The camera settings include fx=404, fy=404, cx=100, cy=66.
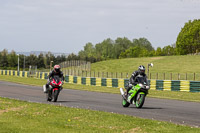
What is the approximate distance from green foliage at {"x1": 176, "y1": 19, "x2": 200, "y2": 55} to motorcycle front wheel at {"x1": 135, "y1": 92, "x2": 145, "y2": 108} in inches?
3888

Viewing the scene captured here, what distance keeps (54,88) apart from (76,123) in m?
8.57

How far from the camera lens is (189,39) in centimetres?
11338

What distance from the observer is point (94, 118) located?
12.1 metres

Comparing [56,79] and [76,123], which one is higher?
[56,79]

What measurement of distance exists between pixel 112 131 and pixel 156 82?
2471 cm

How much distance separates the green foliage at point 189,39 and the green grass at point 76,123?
103075mm

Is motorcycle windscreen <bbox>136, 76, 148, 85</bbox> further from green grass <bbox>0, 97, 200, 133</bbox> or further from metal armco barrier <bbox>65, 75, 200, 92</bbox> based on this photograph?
metal armco barrier <bbox>65, 75, 200, 92</bbox>

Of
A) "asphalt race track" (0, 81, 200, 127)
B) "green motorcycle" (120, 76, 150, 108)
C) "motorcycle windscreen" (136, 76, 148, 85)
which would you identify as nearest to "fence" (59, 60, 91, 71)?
"asphalt race track" (0, 81, 200, 127)

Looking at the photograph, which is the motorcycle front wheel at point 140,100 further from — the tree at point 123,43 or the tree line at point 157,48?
the tree at point 123,43

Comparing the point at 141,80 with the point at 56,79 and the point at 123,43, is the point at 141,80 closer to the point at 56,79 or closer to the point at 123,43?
the point at 56,79

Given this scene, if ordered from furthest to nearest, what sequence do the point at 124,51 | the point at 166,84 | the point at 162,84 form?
the point at 124,51 → the point at 162,84 → the point at 166,84

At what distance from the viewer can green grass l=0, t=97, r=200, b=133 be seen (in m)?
9.84

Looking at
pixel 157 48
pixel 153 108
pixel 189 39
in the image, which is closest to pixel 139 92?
pixel 153 108

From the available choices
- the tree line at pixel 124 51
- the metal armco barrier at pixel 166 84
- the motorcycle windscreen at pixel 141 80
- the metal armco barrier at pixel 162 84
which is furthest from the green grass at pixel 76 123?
the tree line at pixel 124 51
